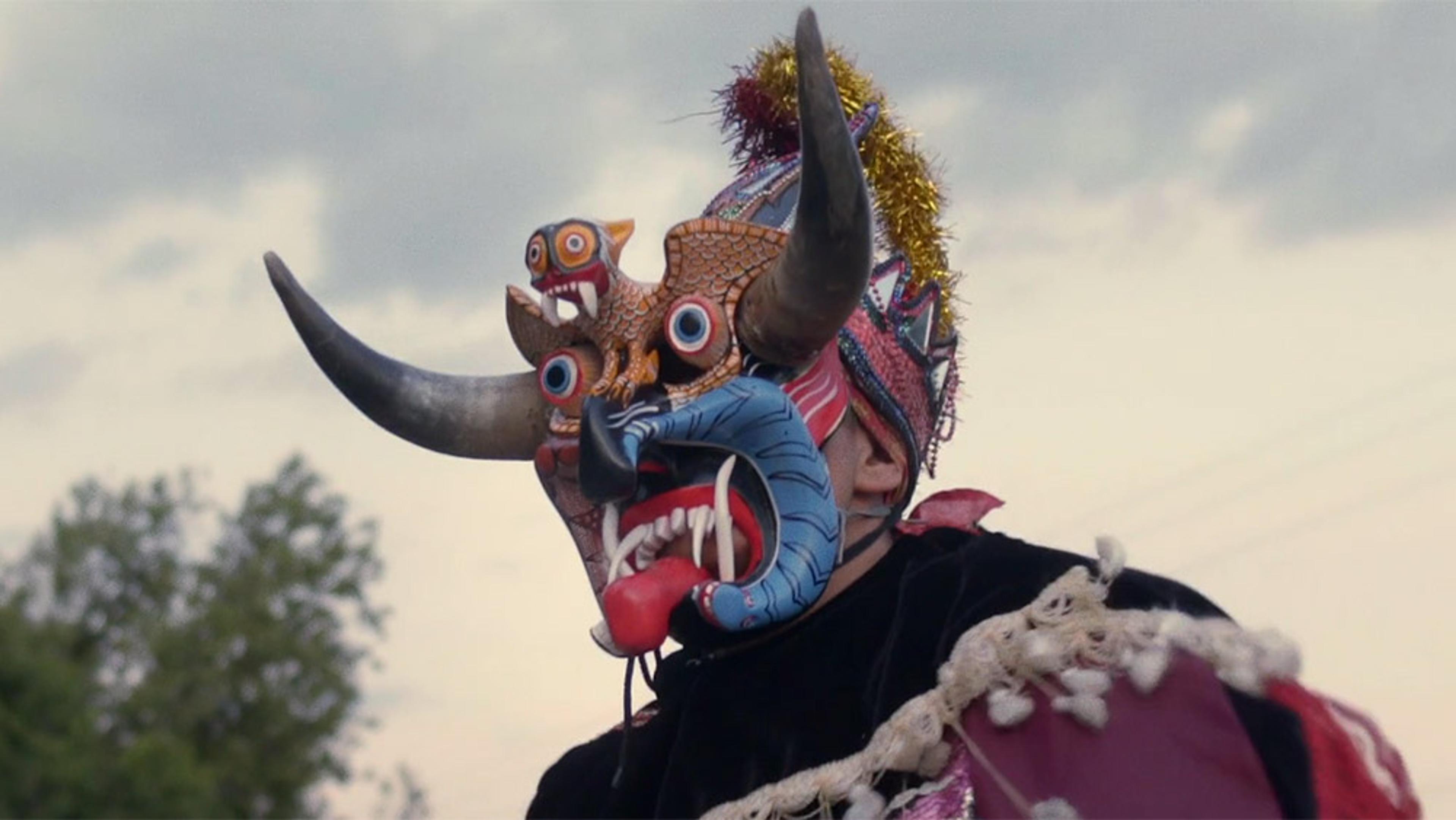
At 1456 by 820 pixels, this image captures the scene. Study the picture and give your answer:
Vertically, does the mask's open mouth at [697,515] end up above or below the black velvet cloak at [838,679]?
above

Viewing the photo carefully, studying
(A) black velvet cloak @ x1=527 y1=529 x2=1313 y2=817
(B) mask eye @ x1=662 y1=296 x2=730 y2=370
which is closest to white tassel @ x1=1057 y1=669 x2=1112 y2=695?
(A) black velvet cloak @ x1=527 y1=529 x2=1313 y2=817

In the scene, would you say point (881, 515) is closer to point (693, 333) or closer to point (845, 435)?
point (845, 435)

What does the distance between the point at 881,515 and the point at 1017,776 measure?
31.3 inches

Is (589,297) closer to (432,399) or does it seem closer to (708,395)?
(708,395)

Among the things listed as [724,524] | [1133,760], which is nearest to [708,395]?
[724,524]

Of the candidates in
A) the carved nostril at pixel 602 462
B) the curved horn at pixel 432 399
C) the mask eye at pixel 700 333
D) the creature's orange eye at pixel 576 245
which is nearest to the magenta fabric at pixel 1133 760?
the carved nostril at pixel 602 462

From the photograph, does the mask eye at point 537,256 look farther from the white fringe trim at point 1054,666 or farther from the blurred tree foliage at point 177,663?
the blurred tree foliage at point 177,663

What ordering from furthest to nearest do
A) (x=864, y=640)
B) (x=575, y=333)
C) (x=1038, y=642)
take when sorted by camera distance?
(x=575, y=333), (x=864, y=640), (x=1038, y=642)

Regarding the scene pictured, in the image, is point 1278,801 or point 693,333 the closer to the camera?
point 1278,801

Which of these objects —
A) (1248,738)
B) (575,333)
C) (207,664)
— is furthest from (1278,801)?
(207,664)

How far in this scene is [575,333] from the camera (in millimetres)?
4129

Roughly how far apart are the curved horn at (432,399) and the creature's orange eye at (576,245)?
1.29 ft

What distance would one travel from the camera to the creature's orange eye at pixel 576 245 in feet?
13.2

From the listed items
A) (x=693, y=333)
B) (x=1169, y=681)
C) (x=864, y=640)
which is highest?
(x=693, y=333)
